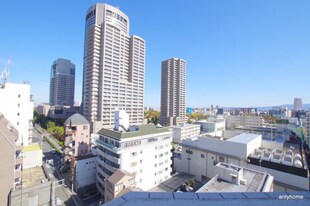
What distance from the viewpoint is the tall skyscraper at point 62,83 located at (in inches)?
3041

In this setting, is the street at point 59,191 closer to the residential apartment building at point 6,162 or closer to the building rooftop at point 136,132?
the residential apartment building at point 6,162

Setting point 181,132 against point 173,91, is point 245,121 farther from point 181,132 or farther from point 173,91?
point 181,132

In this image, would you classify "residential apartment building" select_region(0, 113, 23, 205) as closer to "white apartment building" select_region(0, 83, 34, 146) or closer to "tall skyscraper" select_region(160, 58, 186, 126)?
"white apartment building" select_region(0, 83, 34, 146)

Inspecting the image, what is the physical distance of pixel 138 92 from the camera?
47.2 m

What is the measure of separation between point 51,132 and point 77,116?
2189cm

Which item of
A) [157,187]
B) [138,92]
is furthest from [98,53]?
[157,187]

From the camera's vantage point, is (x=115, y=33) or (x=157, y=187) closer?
(x=157, y=187)

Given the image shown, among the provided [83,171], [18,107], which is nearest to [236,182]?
[83,171]

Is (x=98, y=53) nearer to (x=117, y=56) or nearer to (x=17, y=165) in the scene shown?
(x=117, y=56)

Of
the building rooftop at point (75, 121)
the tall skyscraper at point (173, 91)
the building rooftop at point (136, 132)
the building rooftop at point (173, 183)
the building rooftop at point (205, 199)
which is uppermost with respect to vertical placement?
the tall skyscraper at point (173, 91)

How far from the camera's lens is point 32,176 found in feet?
53.9

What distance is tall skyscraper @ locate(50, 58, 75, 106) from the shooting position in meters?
77.2

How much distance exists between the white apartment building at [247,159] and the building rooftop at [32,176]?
A: 1594cm

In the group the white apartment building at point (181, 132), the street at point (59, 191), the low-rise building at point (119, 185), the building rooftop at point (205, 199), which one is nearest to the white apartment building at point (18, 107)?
the street at point (59, 191)
